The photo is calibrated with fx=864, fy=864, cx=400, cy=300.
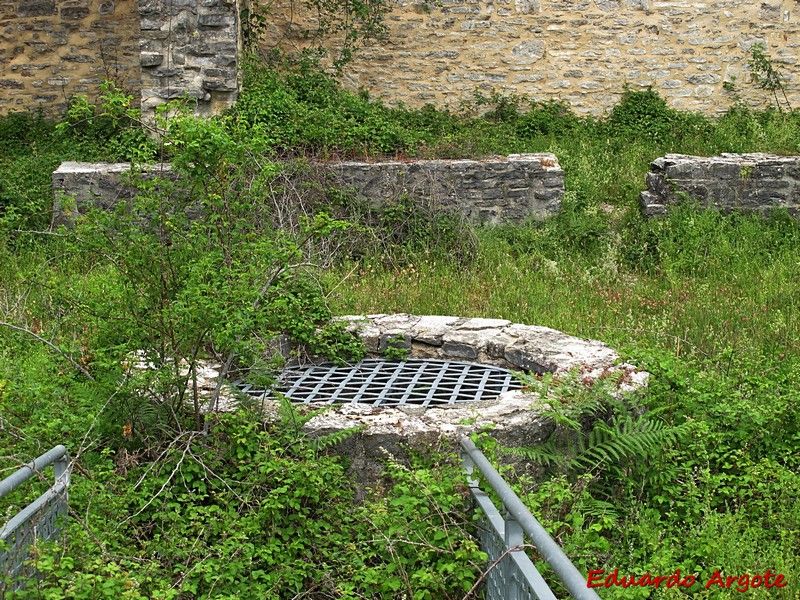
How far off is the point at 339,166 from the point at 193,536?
20.1 ft

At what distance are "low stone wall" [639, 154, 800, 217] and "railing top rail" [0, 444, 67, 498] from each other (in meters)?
7.53

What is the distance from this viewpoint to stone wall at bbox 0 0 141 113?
12.0 metres

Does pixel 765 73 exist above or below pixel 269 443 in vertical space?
above

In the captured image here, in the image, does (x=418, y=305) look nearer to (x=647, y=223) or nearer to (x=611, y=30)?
(x=647, y=223)

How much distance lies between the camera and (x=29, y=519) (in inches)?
120

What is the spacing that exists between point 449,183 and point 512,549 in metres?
6.96

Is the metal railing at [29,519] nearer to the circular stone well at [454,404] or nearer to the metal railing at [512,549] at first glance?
the circular stone well at [454,404]

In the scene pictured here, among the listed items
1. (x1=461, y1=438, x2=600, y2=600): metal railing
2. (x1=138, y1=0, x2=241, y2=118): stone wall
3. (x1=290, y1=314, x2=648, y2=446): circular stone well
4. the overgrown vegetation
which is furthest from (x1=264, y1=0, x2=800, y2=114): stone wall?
(x1=461, y1=438, x2=600, y2=600): metal railing

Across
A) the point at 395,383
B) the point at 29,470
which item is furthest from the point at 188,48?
the point at 29,470

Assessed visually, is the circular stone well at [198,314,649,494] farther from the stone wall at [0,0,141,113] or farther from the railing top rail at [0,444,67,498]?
the stone wall at [0,0,141,113]

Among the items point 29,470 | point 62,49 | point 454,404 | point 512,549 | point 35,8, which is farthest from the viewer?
point 62,49
